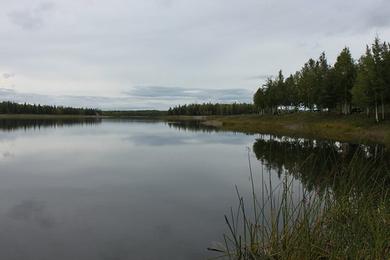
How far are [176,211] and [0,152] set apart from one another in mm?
23652

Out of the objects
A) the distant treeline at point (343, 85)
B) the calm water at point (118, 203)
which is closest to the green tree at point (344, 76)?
the distant treeline at point (343, 85)

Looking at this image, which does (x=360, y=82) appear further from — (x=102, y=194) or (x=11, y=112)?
(x=11, y=112)

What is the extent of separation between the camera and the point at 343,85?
200ft

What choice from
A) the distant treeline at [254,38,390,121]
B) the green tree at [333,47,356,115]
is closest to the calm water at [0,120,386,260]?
the distant treeline at [254,38,390,121]

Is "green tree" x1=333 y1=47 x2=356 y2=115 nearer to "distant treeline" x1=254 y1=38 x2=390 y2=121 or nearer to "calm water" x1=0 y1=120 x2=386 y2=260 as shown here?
"distant treeline" x1=254 y1=38 x2=390 y2=121

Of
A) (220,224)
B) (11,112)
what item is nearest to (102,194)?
(220,224)

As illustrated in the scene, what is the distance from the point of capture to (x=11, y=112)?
192500mm

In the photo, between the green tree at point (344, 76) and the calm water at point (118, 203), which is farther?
the green tree at point (344, 76)

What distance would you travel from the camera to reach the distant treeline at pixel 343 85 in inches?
1918

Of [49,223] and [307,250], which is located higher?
[307,250]

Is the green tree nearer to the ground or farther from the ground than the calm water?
farther from the ground

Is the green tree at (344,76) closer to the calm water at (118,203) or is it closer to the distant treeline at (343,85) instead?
the distant treeline at (343,85)

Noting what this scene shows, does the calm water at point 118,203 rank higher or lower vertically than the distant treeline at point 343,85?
lower

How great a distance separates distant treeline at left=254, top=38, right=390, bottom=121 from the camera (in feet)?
160
